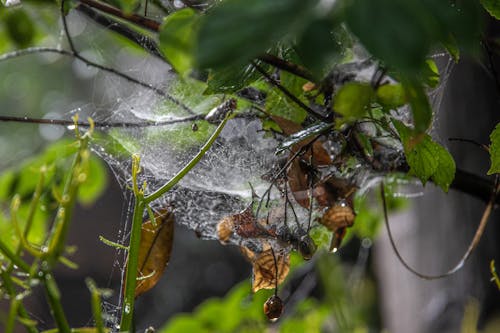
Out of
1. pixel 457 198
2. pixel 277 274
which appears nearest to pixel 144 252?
pixel 277 274

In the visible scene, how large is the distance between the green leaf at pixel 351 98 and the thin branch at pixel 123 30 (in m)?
0.42

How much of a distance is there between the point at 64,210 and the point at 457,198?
1.07 meters

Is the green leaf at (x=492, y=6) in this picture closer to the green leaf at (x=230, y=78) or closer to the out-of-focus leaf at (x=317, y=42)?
the green leaf at (x=230, y=78)

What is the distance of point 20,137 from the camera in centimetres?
463

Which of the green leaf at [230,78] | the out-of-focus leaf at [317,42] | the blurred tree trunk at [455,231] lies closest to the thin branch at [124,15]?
the green leaf at [230,78]

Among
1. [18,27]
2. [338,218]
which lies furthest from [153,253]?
[18,27]

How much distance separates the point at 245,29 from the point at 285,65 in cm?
33

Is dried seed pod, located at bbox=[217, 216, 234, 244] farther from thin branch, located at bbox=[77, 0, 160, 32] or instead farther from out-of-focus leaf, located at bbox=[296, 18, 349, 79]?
out-of-focus leaf, located at bbox=[296, 18, 349, 79]

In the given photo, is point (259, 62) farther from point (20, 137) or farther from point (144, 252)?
point (20, 137)

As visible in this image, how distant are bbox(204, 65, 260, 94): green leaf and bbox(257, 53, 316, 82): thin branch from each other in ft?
0.06

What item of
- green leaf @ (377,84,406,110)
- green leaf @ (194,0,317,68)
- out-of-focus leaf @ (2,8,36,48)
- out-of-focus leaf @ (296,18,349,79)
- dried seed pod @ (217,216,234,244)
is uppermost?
green leaf @ (194,0,317,68)

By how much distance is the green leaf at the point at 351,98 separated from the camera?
1.17 ft

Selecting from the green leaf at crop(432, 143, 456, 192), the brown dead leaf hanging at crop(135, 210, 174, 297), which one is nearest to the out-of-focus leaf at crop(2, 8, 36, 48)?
the brown dead leaf hanging at crop(135, 210, 174, 297)

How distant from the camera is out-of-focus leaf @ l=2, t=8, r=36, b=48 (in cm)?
86
